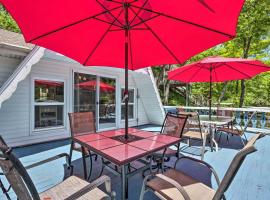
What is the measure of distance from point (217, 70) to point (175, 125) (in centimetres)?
299

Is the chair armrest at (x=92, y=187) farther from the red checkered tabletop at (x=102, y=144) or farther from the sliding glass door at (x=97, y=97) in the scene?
the sliding glass door at (x=97, y=97)

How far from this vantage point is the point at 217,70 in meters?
5.19

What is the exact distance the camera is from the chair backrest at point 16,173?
3.50ft

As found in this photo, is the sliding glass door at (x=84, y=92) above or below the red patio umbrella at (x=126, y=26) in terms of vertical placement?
below

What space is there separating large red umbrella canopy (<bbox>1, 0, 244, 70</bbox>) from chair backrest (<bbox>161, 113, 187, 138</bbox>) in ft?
3.17

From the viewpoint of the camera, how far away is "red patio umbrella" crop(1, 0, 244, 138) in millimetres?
1851

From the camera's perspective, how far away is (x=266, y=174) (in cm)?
313

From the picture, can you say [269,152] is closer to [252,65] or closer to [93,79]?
[252,65]

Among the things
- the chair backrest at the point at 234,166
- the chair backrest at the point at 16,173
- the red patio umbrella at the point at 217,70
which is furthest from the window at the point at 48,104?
the chair backrest at the point at 234,166

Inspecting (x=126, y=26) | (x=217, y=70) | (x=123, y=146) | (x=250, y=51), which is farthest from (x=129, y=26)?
(x=250, y=51)

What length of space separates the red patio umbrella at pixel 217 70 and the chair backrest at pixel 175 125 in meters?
1.72

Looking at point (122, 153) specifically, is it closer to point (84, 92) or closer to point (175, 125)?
point (175, 125)

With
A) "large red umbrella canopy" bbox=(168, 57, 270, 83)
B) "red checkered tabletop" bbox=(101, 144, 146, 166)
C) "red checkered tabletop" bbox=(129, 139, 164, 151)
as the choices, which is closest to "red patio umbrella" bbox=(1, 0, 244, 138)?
"red checkered tabletop" bbox=(129, 139, 164, 151)

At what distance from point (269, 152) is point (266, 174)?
150cm
